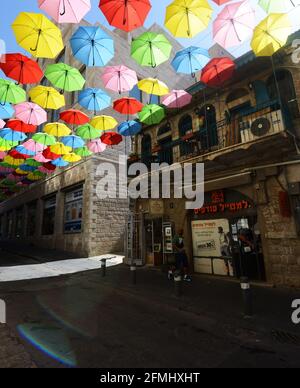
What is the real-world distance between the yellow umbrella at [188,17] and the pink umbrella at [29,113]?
255 inches

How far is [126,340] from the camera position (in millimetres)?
4262

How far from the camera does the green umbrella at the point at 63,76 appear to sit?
25.7 ft

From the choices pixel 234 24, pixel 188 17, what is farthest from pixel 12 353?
pixel 234 24

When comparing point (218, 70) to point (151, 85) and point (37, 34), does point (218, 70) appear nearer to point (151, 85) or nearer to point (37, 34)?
point (151, 85)

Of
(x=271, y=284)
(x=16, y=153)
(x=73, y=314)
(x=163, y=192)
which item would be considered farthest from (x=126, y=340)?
(x=16, y=153)

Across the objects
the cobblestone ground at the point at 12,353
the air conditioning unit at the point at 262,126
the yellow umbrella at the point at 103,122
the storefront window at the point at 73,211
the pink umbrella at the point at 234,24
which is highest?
the pink umbrella at the point at 234,24

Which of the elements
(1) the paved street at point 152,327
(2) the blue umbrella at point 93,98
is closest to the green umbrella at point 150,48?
(2) the blue umbrella at point 93,98

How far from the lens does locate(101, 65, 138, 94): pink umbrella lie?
8.45 metres

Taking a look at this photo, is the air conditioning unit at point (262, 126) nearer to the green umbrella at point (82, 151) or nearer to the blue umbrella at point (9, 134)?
the green umbrella at point (82, 151)

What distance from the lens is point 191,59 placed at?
8.09 meters

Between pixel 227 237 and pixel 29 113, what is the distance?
998cm
